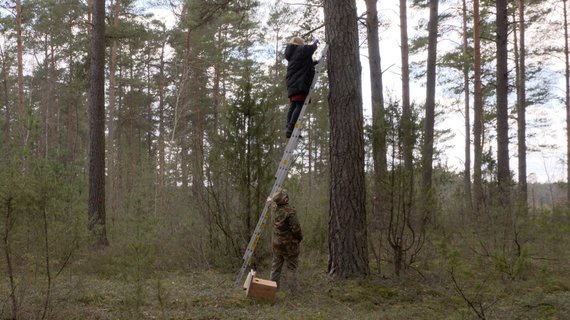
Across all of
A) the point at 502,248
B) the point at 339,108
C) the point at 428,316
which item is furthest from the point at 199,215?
the point at 502,248

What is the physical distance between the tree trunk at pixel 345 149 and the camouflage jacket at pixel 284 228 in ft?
2.14

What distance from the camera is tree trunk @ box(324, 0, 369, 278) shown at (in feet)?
21.6

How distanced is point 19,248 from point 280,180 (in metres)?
3.49

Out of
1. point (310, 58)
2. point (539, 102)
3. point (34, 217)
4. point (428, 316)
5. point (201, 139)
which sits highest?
point (539, 102)

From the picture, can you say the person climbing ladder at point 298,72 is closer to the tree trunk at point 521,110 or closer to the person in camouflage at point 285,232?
the person in camouflage at point 285,232

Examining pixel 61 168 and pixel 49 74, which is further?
pixel 49 74

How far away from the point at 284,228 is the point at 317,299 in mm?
1085

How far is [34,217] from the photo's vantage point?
4.92m

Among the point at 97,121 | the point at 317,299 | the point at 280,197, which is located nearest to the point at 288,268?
the point at 317,299

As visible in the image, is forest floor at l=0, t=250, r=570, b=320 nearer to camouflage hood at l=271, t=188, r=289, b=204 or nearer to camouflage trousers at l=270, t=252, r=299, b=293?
camouflage trousers at l=270, t=252, r=299, b=293

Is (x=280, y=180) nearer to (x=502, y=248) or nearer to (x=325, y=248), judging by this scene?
(x=325, y=248)

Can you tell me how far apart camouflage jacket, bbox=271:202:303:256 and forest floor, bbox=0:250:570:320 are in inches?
25.6

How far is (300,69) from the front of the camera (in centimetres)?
688

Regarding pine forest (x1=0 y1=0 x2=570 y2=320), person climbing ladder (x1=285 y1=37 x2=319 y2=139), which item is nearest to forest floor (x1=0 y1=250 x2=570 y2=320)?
pine forest (x1=0 y1=0 x2=570 y2=320)
